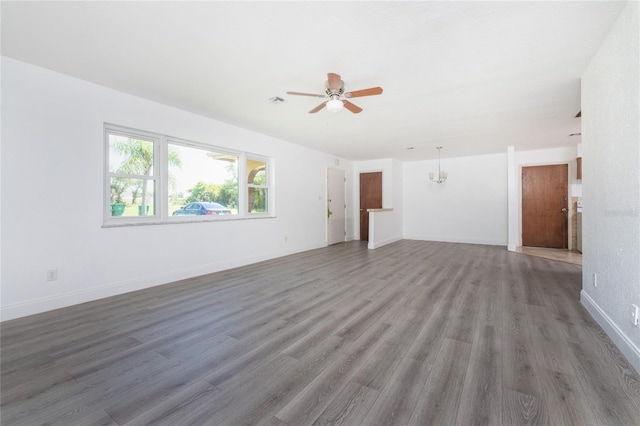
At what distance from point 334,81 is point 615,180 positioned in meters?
2.48

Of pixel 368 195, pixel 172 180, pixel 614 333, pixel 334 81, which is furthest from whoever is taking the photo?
pixel 368 195

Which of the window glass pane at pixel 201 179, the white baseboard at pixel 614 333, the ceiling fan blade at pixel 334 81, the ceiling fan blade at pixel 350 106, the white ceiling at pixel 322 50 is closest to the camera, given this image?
the white baseboard at pixel 614 333

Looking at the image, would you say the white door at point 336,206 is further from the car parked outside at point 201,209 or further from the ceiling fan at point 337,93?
the ceiling fan at point 337,93

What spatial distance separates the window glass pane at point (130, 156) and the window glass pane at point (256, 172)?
6.04 feet

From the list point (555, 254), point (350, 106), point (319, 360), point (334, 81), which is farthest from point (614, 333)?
point (555, 254)

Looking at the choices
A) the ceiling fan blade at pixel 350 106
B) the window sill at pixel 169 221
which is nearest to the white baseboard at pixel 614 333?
the ceiling fan blade at pixel 350 106

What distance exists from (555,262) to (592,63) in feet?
12.7

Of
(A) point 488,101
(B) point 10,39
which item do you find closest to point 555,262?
(A) point 488,101

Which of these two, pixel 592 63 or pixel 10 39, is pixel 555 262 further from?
pixel 10 39

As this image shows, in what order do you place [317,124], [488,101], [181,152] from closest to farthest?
[488,101] < [181,152] < [317,124]

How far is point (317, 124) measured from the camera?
15.4 feet

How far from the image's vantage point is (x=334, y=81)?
271 cm

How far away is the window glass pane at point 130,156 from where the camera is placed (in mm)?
3453

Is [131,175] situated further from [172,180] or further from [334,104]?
[334,104]
